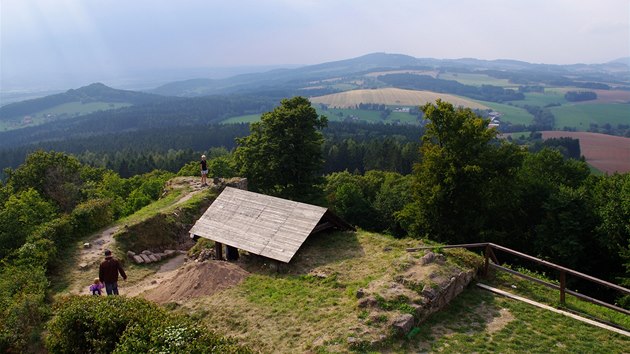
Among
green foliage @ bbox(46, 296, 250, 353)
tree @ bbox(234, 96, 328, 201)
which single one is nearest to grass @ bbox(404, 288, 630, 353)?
green foliage @ bbox(46, 296, 250, 353)

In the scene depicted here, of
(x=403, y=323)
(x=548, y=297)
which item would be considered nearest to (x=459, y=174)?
(x=548, y=297)

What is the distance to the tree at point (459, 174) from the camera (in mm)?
27016

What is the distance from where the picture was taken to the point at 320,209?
59.1ft

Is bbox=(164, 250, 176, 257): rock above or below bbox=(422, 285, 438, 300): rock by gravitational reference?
below

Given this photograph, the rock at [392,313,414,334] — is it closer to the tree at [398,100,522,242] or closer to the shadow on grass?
the shadow on grass

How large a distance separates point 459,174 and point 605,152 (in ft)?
372

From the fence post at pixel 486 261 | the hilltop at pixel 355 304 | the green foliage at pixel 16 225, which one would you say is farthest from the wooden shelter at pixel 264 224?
the green foliage at pixel 16 225

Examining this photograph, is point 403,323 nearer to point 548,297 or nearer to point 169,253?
point 548,297

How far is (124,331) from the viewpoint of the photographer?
37.2ft

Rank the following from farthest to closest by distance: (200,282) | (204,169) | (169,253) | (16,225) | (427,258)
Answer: (204,169)
(169,253)
(16,225)
(200,282)
(427,258)

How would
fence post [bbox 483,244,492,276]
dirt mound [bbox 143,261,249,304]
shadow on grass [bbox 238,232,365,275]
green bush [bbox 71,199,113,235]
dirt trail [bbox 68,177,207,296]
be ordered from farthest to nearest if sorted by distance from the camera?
green bush [bbox 71,199,113,235]
dirt trail [bbox 68,177,207,296]
shadow on grass [bbox 238,232,365,275]
dirt mound [bbox 143,261,249,304]
fence post [bbox 483,244,492,276]

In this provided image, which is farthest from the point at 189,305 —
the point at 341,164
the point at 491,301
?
the point at 341,164

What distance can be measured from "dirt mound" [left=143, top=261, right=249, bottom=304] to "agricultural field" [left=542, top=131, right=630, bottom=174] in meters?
96.2

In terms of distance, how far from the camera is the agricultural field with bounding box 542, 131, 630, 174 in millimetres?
96312
